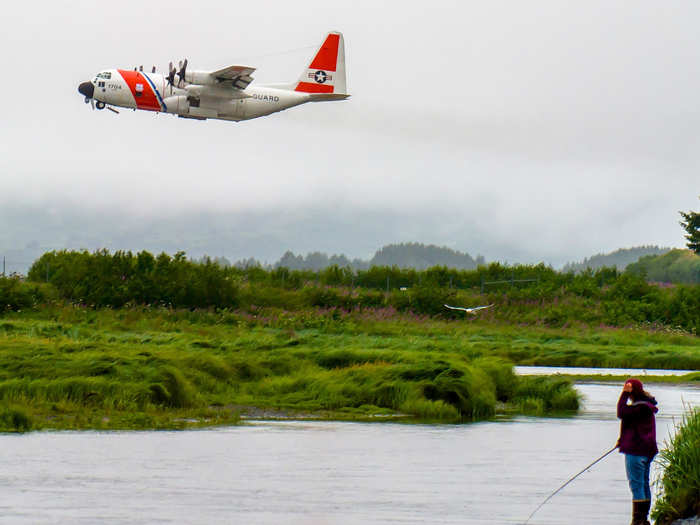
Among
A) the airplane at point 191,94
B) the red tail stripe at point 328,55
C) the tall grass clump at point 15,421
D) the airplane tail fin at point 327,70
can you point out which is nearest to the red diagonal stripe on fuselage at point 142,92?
the airplane at point 191,94

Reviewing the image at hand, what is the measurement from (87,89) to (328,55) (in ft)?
51.3

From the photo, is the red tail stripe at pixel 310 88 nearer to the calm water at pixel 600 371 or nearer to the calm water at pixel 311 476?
the calm water at pixel 600 371

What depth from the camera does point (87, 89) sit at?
59.1 meters

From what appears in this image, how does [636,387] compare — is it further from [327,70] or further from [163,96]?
[327,70]

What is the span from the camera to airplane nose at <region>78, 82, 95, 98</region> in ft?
193

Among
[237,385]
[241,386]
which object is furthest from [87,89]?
[241,386]

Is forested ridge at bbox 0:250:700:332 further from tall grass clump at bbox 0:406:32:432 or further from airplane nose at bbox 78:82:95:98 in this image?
tall grass clump at bbox 0:406:32:432

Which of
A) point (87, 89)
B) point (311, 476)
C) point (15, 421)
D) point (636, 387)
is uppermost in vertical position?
point (87, 89)

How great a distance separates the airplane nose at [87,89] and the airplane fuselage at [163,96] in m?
0.20

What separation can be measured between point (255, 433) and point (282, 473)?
247 inches

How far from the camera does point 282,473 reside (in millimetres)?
18234

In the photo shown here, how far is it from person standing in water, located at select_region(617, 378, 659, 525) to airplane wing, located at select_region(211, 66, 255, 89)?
44.6 m

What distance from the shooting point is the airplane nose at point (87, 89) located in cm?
5891

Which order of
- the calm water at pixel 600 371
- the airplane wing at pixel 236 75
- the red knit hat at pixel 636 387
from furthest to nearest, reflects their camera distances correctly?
the airplane wing at pixel 236 75, the calm water at pixel 600 371, the red knit hat at pixel 636 387
